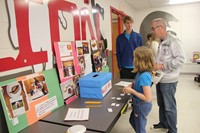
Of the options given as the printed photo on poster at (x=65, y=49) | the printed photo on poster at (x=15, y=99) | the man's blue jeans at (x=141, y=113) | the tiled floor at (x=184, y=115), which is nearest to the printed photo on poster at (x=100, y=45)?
the printed photo on poster at (x=65, y=49)

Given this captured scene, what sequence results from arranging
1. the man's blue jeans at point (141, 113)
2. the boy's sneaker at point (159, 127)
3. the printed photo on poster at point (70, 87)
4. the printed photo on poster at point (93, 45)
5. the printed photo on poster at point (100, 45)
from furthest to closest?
the printed photo on poster at point (100, 45) → the printed photo on poster at point (93, 45) → the boy's sneaker at point (159, 127) → the printed photo on poster at point (70, 87) → the man's blue jeans at point (141, 113)

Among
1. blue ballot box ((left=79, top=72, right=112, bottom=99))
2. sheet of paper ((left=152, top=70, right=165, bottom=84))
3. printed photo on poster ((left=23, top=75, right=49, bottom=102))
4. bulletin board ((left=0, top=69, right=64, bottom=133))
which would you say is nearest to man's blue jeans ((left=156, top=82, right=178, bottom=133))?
sheet of paper ((left=152, top=70, right=165, bottom=84))

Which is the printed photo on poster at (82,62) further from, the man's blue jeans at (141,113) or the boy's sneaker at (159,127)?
the boy's sneaker at (159,127)

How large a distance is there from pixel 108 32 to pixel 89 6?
1.03 meters

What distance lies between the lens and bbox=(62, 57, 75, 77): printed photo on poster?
1.88 m

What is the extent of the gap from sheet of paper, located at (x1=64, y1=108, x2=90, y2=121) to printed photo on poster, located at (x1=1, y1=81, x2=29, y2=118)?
0.35m

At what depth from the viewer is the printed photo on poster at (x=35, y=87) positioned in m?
1.39

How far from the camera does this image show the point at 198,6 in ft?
19.6

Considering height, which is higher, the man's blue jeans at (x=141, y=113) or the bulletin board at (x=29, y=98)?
the bulletin board at (x=29, y=98)

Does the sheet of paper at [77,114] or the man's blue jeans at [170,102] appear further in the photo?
the man's blue jeans at [170,102]

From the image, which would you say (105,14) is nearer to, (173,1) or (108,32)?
(108,32)

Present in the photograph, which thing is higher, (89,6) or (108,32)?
(89,6)

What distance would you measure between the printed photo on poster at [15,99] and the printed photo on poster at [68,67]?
0.59 metres

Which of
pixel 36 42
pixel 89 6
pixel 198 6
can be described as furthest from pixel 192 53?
pixel 36 42
